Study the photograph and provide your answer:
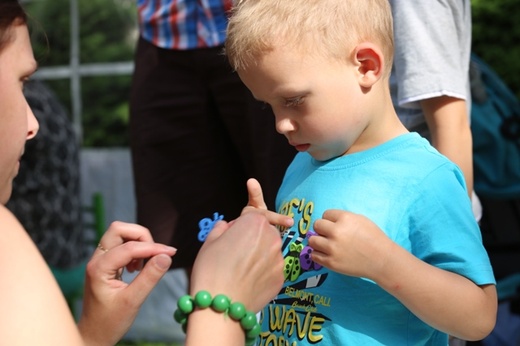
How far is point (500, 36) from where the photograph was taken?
4617mm

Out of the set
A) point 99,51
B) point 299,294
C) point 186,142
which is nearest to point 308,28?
point 299,294

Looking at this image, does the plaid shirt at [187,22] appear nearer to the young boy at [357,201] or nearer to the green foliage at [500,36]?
the young boy at [357,201]

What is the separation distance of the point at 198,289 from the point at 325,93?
536 millimetres

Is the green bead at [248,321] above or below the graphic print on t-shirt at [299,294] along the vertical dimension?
above

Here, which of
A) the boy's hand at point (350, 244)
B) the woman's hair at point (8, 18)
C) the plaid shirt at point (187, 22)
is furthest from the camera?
the plaid shirt at point (187, 22)

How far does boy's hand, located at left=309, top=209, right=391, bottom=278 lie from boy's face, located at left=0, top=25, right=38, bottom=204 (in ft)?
1.95

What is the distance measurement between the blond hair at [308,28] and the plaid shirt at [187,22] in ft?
3.07

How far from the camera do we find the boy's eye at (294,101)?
1962 mm

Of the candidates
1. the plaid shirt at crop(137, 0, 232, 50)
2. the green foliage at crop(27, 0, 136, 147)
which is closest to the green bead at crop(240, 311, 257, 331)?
the plaid shirt at crop(137, 0, 232, 50)

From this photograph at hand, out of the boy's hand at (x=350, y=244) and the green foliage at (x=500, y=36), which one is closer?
the boy's hand at (x=350, y=244)

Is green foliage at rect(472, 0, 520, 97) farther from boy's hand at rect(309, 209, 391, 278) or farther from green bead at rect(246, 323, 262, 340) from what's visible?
green bead at rect(246, 323, 262, 340)

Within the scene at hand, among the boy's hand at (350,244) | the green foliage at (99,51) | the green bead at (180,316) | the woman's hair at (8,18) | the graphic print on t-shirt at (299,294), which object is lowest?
the green foliage at (99,51)

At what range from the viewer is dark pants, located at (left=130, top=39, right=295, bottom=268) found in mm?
2969

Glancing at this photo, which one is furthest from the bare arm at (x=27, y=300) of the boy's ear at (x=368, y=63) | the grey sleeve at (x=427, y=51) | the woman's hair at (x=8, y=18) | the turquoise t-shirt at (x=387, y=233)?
the grey sleeve at (x=427, y=51)
